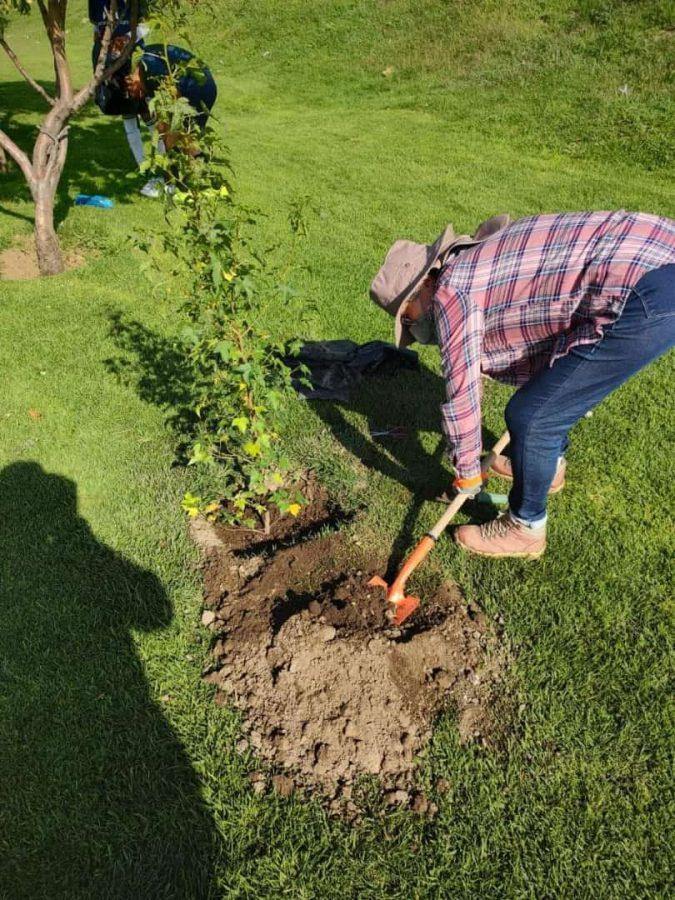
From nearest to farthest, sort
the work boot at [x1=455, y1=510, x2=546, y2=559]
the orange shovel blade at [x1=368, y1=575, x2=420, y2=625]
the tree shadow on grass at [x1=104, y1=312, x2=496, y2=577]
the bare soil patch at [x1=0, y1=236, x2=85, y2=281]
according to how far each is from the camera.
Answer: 1. the orange shovel blade at [x1=368, y1=575, x2=420, y2=625]
2. the work boot at [x1=455, y1=510, x2=546, y2=559]
3. the tree shadow on grass at [x1=104, y1=312, x2=496, y2=577]
4. the bare soil patch at [x1=0, y1=236, x2=85, y2=281]

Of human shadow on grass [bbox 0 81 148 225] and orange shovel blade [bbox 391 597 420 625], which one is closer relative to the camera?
orange shovel blade [bbox 391 597 420 625]

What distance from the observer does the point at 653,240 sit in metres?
2.17

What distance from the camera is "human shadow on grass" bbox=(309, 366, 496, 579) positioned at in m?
3.46

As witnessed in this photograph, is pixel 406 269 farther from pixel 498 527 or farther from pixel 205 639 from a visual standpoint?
pixel 205 639

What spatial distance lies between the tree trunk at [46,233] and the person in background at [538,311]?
4512 millimetres

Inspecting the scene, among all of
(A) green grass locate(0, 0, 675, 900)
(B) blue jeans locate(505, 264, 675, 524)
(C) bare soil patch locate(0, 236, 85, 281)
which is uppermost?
(B) blue jeans locate(505, 264, 675, 524)

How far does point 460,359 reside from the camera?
2404mm

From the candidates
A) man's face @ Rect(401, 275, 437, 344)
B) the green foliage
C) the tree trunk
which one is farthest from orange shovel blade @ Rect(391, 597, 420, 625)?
the tree trunk

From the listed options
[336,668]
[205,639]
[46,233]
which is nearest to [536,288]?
[336,668]

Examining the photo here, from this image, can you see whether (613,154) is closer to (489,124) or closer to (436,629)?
(489,124)

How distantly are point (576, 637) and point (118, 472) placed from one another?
108 inches

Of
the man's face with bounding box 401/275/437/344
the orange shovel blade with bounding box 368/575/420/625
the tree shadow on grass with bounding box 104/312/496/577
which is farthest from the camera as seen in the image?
the tree shadow on grass with bounding box 104/312/496/577

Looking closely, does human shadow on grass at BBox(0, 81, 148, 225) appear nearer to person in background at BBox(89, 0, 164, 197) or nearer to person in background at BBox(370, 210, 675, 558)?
person in background at BBox(89, 0, 164, 197)

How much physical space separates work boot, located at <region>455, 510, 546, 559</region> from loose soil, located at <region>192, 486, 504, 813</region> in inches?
12.2
